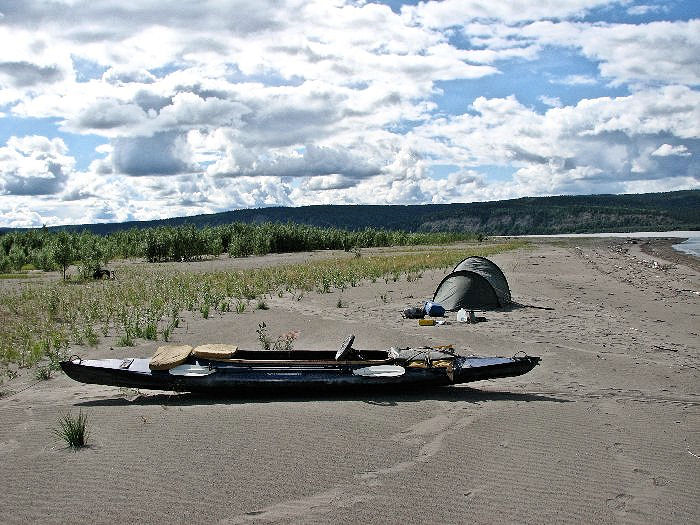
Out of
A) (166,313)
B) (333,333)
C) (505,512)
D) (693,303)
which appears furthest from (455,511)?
(693,303)

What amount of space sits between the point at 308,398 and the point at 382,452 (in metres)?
2.55

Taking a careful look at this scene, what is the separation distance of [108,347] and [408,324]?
745cm

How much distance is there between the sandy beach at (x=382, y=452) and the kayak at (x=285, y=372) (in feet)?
0.92

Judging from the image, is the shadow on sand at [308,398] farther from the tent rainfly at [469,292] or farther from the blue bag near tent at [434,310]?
the tent rainfly at [469,292]

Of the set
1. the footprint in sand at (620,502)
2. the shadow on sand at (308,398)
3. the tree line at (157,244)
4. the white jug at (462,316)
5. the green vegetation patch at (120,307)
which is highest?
the tree line at (157,244)

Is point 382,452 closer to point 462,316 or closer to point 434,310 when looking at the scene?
point 462,316

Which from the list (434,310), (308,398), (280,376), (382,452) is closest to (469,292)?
(434,310)

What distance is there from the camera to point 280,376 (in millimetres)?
9422

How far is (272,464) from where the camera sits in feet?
22.4

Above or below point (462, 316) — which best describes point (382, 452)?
below

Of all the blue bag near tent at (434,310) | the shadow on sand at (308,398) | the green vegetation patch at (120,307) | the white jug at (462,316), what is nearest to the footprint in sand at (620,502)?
the shadow on sand at (308,398)

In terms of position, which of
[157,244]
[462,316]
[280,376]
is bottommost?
[462,316]

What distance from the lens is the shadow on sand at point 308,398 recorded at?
946 centimetres

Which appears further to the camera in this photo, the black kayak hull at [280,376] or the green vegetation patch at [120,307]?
the green vegetation patch at [120,307]
